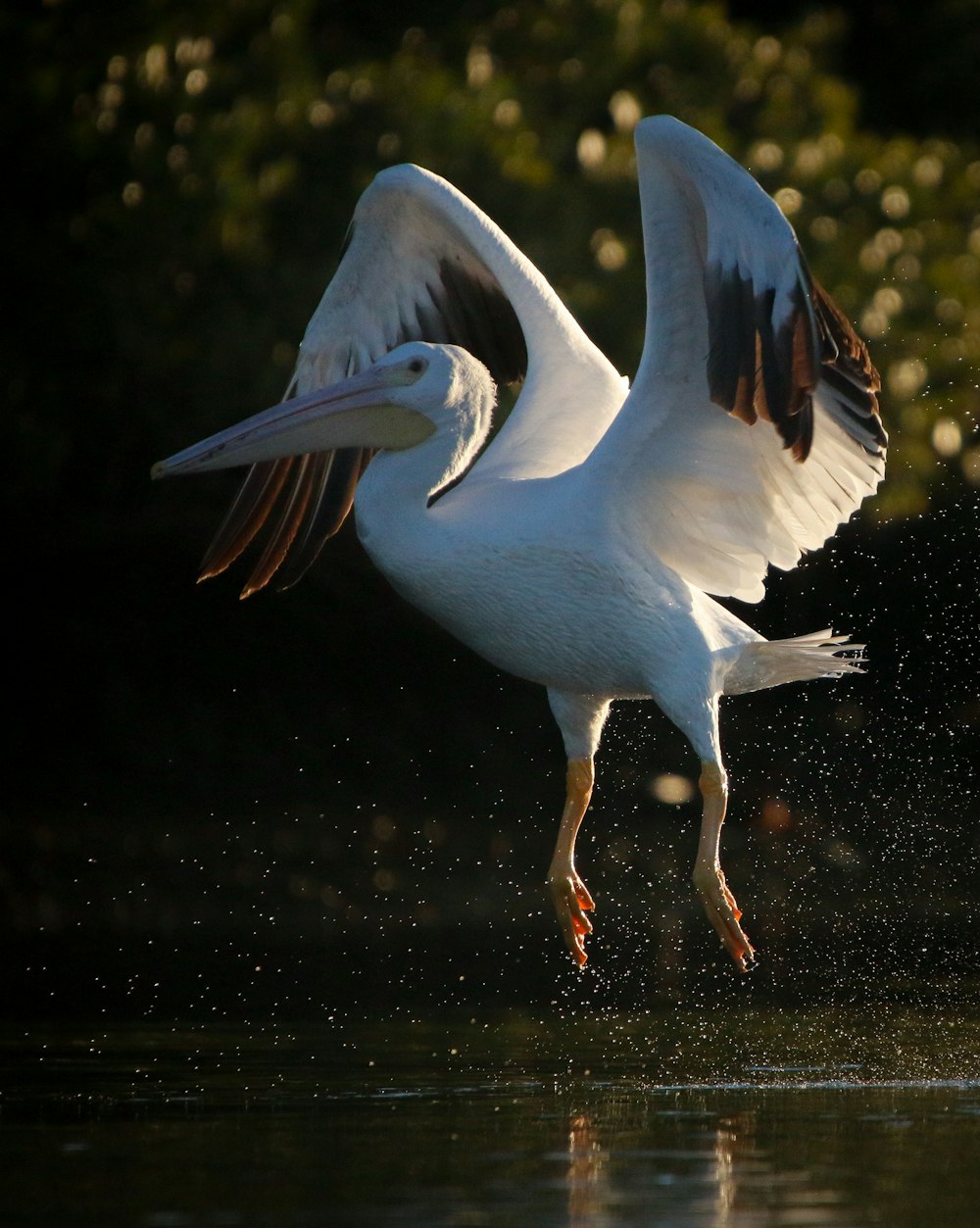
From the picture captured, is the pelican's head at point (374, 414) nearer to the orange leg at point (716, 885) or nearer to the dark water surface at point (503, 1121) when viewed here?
the orange leg at point (716, 885)

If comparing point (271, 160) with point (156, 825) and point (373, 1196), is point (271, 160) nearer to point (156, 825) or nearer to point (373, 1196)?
point (156, 825)

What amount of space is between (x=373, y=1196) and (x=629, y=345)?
356 inches

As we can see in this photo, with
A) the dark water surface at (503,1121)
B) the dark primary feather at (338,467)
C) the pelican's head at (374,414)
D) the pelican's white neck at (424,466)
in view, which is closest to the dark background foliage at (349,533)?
the dark primary feather at (338,467)

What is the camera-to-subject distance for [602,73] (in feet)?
49.3

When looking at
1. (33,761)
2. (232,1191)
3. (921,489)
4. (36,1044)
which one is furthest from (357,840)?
(232,1191)

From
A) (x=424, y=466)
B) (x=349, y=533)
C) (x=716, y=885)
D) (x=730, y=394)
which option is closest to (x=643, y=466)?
→ (x=424, y=466)

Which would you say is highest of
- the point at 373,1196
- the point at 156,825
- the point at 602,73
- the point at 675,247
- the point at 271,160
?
the point at 602,73

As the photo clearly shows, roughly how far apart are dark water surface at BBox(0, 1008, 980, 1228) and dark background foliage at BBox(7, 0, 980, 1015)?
3939 mm

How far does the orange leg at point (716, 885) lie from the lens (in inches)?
263

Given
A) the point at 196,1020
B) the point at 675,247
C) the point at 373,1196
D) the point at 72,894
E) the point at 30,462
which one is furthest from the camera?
the point at 30,462

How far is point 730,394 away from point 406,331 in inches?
99.1

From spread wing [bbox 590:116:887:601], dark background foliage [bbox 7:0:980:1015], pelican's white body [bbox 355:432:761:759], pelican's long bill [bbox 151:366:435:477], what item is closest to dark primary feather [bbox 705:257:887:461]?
spread wing [bbox 590:116:887:601]

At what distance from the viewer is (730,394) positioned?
6.11 m

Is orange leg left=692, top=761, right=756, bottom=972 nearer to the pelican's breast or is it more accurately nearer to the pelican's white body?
the pelican's white body
